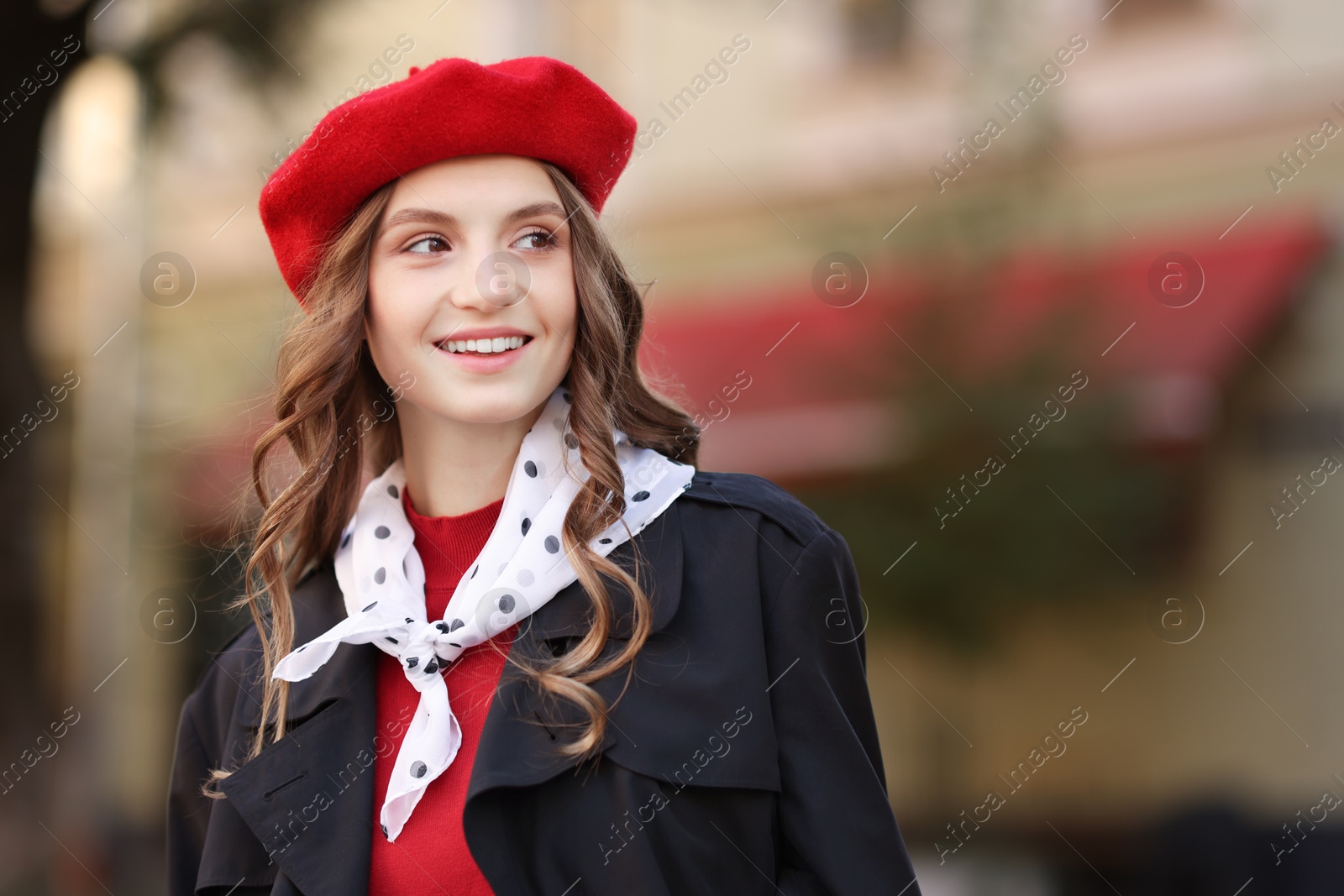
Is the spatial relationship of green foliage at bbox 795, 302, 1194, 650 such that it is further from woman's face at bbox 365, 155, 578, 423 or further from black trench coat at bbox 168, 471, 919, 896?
woman's face at bbox 365, 155, 578, 423

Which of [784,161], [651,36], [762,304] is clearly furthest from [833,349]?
[651,36]

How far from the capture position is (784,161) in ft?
28.6

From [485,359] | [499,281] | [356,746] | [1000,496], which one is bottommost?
[1000,496]

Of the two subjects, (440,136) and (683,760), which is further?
(440,136)

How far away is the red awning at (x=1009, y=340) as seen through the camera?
594cm

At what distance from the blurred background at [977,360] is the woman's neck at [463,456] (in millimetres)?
2346

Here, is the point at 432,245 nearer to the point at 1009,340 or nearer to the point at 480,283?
the point at 480,283

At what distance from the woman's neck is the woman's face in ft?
0.50

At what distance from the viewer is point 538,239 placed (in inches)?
84.0

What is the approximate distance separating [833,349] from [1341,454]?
2862 millimetres

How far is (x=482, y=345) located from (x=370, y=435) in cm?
54

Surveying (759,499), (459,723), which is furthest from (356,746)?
(759,499)

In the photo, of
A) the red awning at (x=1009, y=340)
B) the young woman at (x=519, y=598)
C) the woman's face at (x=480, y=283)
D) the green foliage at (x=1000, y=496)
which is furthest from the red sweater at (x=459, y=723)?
the green foliage at (x=1000, y=496)

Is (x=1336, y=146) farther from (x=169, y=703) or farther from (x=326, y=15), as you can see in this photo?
(x=169, y=703)
